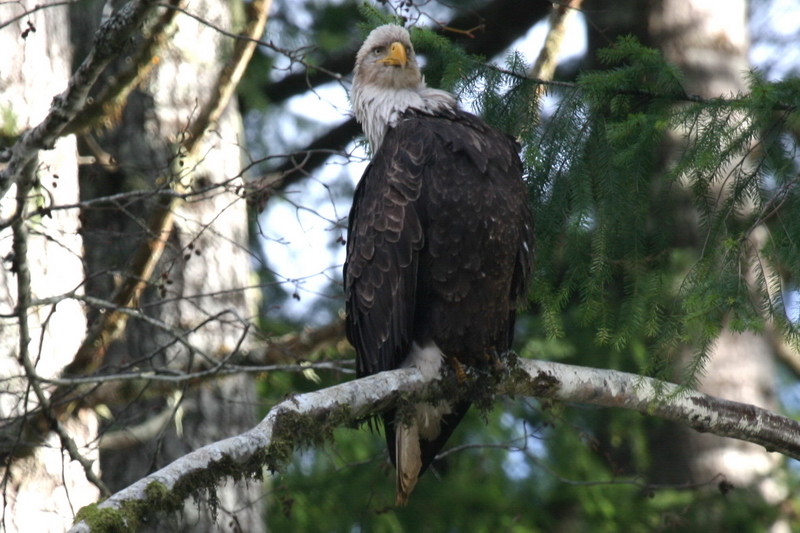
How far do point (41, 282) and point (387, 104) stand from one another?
6.12 feet

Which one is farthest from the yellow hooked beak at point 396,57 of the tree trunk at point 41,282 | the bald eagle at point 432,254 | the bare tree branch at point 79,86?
the tree trunk at point 41,282

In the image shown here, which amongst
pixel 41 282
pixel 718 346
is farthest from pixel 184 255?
pixel 718 346

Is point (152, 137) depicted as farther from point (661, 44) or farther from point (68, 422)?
point (661, 44)

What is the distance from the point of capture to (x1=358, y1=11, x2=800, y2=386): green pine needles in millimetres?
3521

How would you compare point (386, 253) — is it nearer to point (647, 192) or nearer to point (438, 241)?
point (438, 241)

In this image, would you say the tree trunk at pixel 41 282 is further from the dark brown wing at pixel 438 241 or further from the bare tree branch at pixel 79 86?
the dark brown wing at pixel 438 241

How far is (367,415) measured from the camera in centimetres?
367

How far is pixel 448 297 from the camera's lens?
425 cm

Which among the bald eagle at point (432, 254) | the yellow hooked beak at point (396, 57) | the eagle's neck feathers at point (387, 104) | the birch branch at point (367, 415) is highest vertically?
the yellow hooked beak at point (396, 57)

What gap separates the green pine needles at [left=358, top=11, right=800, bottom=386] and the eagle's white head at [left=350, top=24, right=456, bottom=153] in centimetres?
9

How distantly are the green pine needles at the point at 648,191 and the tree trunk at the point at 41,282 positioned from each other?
168 cm

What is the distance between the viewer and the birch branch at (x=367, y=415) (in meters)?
2.75

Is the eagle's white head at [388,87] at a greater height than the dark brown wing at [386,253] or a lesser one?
greater

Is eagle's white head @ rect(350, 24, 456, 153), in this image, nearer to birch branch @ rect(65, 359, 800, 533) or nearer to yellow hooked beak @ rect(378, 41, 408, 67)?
yellow hooked beak @ rect(378, 41, 408, 67)
